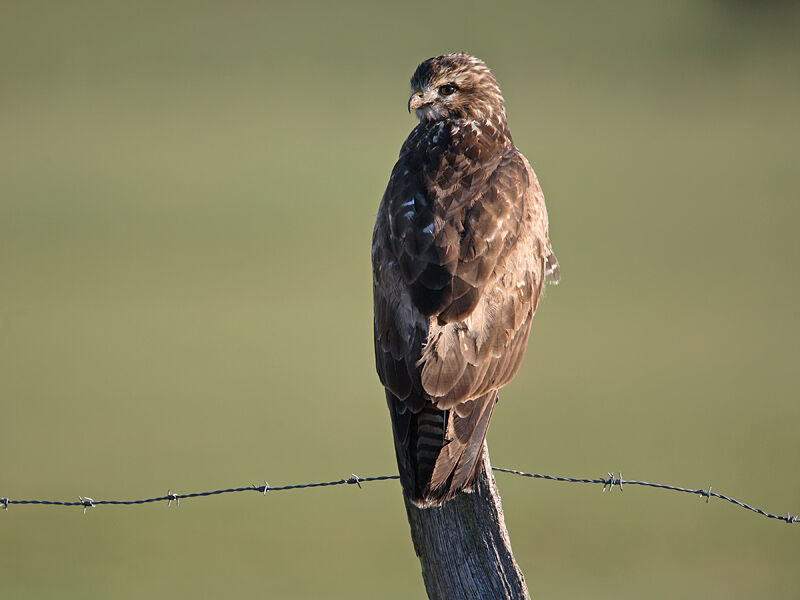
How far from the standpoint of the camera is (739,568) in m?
10.9

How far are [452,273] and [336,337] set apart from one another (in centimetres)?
A: 1470

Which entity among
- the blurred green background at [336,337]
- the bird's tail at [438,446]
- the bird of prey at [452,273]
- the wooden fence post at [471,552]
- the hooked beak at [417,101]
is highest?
the blurred green background at [336,337]

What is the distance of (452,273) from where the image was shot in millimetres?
4828

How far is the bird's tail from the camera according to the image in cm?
417

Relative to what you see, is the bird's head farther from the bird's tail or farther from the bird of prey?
the bird's tail

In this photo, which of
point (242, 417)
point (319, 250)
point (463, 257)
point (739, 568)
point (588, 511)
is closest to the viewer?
point (463, 257)

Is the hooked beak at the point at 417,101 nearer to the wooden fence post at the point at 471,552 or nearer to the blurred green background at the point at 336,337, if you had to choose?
the wooden fence post at the point at 471,552

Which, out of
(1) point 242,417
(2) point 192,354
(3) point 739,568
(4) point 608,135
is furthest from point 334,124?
(3) point 739,568

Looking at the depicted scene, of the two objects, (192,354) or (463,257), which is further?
(192,354)

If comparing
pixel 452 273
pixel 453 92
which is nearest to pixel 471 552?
pixel 452 273

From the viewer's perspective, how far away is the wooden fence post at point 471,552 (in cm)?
418

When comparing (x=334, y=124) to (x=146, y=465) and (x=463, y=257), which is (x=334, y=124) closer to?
(x=146, y=465)

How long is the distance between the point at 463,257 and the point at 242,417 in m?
10.9

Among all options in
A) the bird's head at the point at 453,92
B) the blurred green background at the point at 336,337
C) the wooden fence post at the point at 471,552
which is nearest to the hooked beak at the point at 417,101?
the bird's head at the point at 453,92
